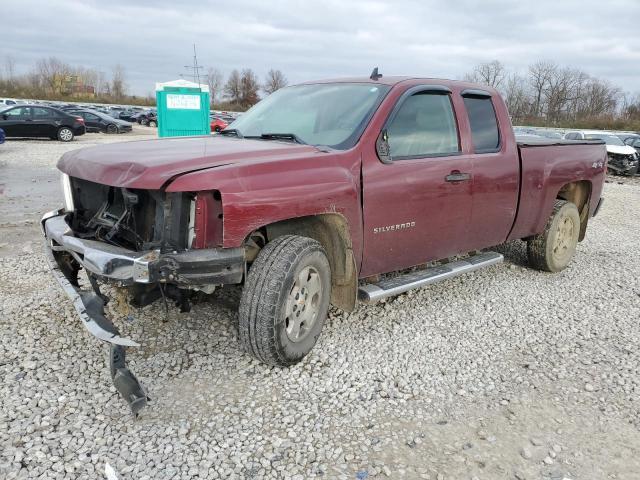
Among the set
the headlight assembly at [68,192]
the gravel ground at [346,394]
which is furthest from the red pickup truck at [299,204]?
the gravel ground at [346,394]

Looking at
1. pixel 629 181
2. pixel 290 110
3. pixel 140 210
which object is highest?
pixel 290 110

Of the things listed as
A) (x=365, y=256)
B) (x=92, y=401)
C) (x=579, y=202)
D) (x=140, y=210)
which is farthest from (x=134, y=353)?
(x=579, y=202)

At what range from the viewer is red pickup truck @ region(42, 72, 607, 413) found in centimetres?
293

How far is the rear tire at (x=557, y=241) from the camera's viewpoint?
224 inches

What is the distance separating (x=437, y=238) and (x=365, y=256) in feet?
2.70

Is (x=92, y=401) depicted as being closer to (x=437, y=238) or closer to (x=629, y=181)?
(x=437, y=238)

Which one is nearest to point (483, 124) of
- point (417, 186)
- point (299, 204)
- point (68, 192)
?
point (417, 186)

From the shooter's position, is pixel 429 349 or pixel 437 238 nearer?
pixel 429 349

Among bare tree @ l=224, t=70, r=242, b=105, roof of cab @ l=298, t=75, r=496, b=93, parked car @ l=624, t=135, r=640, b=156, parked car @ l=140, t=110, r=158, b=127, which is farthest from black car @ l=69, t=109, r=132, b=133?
bare tree @ l=224, t=70, r=242, b=105

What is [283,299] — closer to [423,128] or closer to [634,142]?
[423,128]

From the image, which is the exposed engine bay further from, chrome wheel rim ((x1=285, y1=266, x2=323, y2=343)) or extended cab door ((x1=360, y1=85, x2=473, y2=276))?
extended cab door ((x1=360, y1=85, x2=473, y2=276))

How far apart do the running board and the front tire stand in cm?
42

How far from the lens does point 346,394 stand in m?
3.24

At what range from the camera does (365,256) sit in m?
3.79
